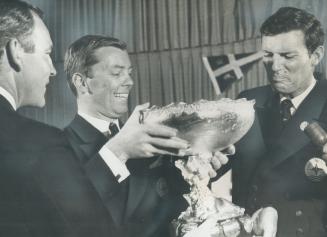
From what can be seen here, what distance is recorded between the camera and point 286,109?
3.76 meters

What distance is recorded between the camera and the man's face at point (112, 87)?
383 centimetres

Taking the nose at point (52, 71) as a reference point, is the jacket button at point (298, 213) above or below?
below

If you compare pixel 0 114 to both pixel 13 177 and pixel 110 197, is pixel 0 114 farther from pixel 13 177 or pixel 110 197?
pixel 110 197

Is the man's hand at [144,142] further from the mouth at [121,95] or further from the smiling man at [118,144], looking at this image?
the mouth at [121,95]

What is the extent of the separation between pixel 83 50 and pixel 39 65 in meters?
0.32

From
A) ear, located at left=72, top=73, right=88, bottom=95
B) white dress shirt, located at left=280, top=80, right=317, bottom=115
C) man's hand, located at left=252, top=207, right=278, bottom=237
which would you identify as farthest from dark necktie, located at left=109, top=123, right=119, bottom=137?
white dress shirt, located at left=280, top=80, right=317, bottom=115

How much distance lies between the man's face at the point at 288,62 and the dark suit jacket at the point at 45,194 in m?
1.42

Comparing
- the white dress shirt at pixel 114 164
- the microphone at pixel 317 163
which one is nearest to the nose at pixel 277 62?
the microphone at pixel 317 163

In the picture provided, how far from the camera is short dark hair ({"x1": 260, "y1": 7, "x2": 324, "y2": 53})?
3.70 m

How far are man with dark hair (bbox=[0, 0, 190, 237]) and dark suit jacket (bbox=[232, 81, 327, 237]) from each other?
0.49 metres

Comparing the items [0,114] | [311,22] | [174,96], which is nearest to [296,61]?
[311,22]

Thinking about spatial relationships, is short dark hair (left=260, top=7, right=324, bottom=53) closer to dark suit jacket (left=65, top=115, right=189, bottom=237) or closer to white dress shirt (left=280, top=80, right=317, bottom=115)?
white dress shirt (left=280, top=80, right=317, bottom=115)

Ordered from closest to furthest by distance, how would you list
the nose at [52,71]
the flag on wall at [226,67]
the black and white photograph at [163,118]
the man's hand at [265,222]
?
the man's hand at [265,222] < the black and white photograph at [163,118] < the flag on wall at [226,67] < the nose at [52,71]

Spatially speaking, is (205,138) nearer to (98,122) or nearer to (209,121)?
(209,121)
